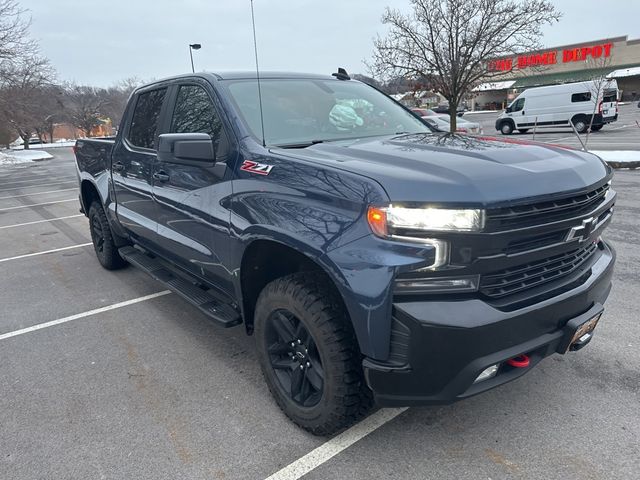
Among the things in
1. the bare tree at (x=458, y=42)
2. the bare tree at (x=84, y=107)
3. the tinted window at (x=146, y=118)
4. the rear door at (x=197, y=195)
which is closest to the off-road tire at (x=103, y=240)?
the tinted window at (x=146, y=118)

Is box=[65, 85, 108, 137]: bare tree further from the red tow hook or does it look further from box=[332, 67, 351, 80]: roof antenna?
the red tow hook

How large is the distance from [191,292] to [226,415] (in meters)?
1.05

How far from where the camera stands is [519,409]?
2.74 metres

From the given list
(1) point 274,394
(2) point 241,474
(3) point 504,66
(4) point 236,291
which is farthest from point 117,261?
(3) point 504,66

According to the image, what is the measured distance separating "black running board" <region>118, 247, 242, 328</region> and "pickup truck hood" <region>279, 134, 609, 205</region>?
1.12m

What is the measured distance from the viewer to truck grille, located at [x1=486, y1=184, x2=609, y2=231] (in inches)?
78.6

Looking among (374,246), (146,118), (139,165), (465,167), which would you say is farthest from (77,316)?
(465,167)

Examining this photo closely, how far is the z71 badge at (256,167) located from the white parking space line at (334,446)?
146cm

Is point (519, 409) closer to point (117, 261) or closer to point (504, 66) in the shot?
point (117, 261)

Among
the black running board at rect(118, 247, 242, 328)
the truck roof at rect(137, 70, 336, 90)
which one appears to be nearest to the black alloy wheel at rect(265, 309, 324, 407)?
the black running board at rect(118, 247, 242, 328)

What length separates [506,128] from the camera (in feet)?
84.2

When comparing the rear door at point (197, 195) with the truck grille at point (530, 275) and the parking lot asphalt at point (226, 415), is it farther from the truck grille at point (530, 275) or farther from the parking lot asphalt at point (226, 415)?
the truck grille at point (530, 275)

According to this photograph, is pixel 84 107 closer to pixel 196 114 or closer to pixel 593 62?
pixel 593 62

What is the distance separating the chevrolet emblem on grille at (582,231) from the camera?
229 centimetres
